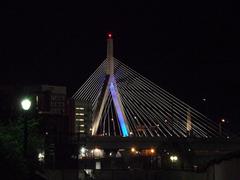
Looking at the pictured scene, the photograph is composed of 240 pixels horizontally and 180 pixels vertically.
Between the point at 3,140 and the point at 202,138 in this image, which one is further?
the point at 202,138

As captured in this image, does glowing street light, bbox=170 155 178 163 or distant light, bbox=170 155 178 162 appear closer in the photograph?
glowing street light, bbox=170 155 178 163

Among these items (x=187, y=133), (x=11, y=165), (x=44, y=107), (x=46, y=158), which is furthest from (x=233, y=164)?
(x=187, y=133)

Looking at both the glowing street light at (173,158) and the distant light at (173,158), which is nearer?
the glowing street light at (173,158)

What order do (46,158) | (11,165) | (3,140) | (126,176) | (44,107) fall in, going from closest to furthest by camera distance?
Result: (11,165) → (3,140) → (46,158) → (126,176) → (44,107)

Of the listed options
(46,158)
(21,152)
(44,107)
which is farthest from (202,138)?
(21,152)

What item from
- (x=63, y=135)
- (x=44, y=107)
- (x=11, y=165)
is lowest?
(x=11, y=165)

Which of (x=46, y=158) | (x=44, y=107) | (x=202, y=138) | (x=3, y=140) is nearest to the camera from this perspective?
(x=3, y=140)

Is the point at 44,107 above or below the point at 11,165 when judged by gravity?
above

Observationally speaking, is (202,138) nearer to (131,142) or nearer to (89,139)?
(131,142)

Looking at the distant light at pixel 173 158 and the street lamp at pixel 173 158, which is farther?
the distant light at pixel 173 158

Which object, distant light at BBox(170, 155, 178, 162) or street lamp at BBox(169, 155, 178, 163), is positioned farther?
distant light at BBox(170, 155, 178, 162)

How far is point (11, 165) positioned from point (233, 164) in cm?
866

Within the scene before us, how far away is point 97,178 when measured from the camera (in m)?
65.1

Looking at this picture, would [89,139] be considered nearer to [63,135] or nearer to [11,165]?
[63,135]
